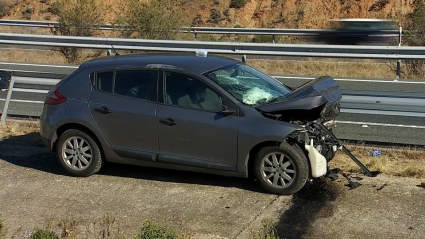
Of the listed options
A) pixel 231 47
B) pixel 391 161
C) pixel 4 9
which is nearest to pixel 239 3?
pixel 4 9

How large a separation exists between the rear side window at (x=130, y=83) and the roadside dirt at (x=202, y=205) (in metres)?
1.08

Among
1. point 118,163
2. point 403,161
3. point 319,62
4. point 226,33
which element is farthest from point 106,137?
point 226,33

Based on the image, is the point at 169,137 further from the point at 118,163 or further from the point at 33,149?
the point at 33,149

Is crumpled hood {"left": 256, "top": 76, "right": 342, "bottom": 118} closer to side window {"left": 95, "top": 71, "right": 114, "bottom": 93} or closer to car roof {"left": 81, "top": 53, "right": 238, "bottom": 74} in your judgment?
car roof {"left": 81, "top": 53, "right": 238, "bottom": 74}

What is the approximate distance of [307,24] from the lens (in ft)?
124

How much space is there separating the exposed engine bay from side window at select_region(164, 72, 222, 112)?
0.55 metres

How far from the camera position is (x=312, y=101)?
6.93 m

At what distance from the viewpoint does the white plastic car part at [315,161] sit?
6953 millimetres

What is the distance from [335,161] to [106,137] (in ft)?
9.63

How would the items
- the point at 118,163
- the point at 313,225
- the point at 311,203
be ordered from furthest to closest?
the point at 118,163 < the point at 311,203 < the point at 313,225

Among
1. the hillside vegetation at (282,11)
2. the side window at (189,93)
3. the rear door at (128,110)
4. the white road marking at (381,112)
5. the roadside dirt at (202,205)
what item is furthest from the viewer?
the hillside vegetation at (282,11)

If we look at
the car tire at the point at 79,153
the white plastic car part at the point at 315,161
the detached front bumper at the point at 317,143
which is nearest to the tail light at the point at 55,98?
the car tire at the point at 79,153

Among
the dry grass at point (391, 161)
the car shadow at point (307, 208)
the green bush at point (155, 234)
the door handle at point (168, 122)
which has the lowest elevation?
the car shadow at point (307, 208)

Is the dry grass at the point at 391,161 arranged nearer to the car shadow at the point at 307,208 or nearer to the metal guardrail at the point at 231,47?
the car shadow at the point at 307,208
